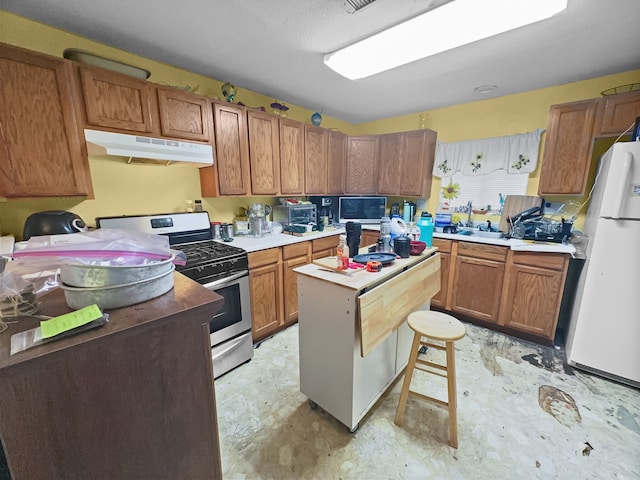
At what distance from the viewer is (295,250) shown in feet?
9.41

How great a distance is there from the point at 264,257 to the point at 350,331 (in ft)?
4.40

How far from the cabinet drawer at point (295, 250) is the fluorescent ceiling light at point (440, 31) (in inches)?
67.3

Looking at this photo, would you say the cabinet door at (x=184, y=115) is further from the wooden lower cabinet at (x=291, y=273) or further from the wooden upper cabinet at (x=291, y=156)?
the wooden lower cabinet at (x=291, y=273)

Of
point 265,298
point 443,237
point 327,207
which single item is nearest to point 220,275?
point 265,298

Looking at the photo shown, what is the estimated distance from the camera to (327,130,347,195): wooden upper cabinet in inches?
145

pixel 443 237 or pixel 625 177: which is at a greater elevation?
pixel 625 177

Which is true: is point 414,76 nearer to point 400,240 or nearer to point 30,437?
point 400,240

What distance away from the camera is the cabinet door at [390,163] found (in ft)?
12.2

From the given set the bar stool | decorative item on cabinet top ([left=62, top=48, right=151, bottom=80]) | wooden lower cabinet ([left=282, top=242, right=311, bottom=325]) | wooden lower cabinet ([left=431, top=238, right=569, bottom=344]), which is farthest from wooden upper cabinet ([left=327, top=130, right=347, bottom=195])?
the bar stool

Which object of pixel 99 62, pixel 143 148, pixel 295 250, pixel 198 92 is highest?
pixel 198 92

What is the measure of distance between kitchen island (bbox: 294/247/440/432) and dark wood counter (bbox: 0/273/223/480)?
0.82 meters

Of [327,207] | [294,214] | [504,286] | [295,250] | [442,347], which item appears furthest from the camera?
[327,207]

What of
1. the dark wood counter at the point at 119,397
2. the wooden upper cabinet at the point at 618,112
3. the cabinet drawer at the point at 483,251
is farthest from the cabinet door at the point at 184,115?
the wooden upper cabinet at the point at 618,112

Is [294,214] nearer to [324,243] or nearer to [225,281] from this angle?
[324,243]
